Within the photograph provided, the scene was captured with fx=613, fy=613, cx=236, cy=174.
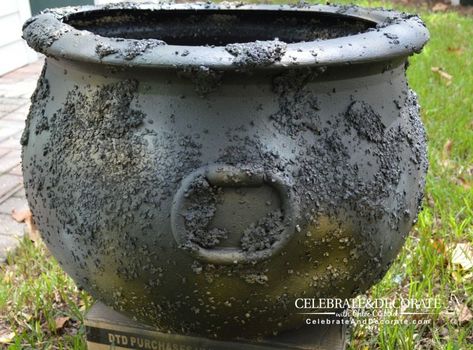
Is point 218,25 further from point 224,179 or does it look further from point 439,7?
point 439,7

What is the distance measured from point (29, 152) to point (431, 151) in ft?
7.50

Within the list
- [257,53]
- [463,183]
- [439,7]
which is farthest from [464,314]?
[439,7]

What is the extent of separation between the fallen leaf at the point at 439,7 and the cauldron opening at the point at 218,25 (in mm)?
6345

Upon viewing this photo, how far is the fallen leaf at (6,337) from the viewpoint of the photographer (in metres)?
Result: 1.96

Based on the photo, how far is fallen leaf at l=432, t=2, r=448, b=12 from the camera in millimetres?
7824

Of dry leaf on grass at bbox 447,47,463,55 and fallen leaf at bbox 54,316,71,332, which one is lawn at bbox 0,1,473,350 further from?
dry leaf on grass at bbox 447,47,463,55

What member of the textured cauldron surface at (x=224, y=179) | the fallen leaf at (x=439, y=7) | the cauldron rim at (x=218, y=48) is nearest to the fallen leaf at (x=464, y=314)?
the textured cauldron surface at (x=224, y=179)

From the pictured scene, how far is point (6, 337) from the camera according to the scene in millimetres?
1988

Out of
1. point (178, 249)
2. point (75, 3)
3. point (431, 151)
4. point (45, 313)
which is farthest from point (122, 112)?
point (75, 3)

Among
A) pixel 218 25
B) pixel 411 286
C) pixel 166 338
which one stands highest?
pixel 218 25

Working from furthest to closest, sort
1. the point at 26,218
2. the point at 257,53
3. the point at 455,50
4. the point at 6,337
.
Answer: the point at 455,50 < the point at 26,218 < the point at 6,337 < the point at 257,53

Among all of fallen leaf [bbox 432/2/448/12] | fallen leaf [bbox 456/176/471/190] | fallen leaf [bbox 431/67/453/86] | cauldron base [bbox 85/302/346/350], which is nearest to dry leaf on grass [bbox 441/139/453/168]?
fallen leaf [bbox 456/176/471/190]

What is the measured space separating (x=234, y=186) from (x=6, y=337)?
1.17 meters

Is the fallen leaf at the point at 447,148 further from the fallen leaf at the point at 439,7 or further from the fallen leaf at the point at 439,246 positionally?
→ the fallen leaf at the point at 439,7
